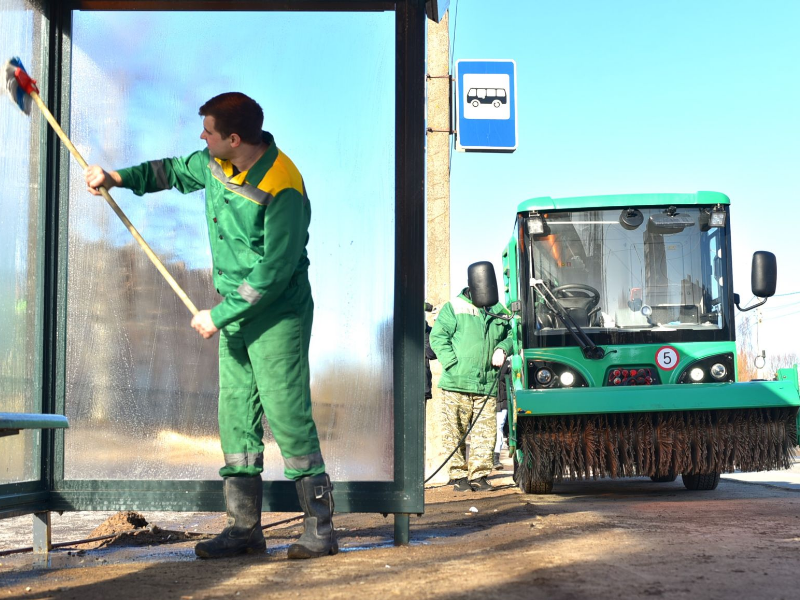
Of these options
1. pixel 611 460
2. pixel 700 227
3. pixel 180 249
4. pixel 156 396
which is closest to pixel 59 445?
pixel 156 396

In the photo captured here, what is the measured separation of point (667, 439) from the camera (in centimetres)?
725

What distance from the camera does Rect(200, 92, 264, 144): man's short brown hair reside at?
424cm

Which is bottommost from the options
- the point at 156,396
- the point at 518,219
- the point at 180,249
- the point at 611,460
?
the point at 611,460

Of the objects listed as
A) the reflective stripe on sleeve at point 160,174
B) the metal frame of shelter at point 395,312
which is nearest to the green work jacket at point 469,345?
the metal frame of shelter at point 395,312

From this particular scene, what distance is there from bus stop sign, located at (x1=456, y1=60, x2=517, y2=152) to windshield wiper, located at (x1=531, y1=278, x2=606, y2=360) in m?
1.83

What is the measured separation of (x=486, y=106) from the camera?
9.76 meters

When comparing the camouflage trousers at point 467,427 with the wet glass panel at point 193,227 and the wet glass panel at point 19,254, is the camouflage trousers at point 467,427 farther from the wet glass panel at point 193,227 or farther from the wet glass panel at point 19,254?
the wet glass panel at point 19,254

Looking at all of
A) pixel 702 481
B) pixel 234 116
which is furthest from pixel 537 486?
pixel 234 116

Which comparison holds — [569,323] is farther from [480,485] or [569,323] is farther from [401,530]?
[401,530]

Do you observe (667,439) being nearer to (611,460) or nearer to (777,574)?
(611,460)

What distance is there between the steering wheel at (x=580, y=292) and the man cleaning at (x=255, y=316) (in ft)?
13.5

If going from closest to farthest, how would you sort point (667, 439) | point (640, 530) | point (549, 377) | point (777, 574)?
point (777, 574)
point (640, 530)
point (667, 439)
point (549, 377)

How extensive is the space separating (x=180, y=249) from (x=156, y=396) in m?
0.76

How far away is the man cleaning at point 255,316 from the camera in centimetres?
415
